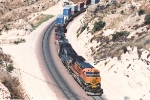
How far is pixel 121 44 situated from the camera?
1977 inches

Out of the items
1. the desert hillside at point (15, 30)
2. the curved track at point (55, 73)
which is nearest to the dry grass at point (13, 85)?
the desert hillside at point (15, 30)

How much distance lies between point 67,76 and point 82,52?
48.5ft

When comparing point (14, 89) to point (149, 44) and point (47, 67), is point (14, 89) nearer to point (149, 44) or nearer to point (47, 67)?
point (47, 67)

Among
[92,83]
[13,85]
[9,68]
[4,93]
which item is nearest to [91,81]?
[92,83]

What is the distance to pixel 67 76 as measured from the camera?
147 ft

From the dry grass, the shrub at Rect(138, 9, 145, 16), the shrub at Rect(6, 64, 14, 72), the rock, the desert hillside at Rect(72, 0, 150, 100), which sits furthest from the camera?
the shrub at Rect(138, 9, 145, 16)

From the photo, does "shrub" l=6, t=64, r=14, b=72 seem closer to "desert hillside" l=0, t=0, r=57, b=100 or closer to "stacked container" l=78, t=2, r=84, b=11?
"desert hillside" l=0, t=0, r=57, b=100

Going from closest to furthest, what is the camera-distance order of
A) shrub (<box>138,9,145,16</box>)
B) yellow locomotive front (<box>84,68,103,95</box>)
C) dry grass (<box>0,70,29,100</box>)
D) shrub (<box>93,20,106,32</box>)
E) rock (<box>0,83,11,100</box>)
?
rock (<box>0,83,11,100</box>) → dry grass (<box>0,70,29,100</box>) → yellow locomotive front (<box>84,68,103,95</box>) → shrub (<box>138,9,145,16</box>) → shrub (<box>93,20,106,32</box>)

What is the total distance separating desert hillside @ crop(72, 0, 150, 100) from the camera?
3931 cm

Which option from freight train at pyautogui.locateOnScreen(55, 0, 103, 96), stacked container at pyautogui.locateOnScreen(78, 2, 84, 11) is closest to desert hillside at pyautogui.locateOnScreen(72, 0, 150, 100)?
freight train at pyautogui.locateOnScreen(55, 0, 103, 96)

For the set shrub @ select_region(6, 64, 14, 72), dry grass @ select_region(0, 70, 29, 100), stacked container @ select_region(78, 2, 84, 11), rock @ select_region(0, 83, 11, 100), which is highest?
stacked container @ select_region(78, 2, 84, 11)

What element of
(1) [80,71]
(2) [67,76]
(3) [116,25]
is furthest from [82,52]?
(1) [80,71]

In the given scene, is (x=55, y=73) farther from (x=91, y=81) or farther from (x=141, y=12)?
(x=141, y=12)

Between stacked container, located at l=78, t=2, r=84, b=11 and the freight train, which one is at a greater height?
stacked container, located at l=78, t=2, r=84, b=11
